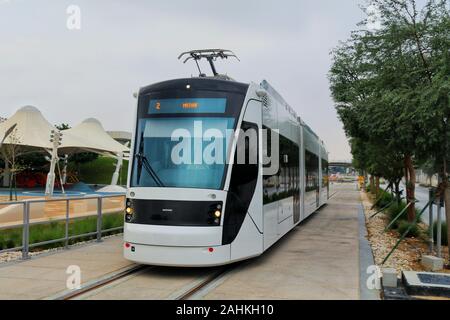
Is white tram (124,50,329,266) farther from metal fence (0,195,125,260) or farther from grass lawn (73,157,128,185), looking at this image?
grass lawn (73,157,128,185)

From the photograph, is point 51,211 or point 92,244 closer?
point 51,211

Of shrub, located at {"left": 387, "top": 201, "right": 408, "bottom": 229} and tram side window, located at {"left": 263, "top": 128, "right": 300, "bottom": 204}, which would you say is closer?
tram side window, located at {"left": 263, "top": 128, "right": 300, "bottom": 204}

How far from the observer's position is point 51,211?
1079cm

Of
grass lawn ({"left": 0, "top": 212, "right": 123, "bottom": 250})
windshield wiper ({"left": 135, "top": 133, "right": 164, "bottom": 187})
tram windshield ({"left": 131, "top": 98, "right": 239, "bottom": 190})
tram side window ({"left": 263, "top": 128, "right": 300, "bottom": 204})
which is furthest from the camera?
grass lawn ({"left": 0, "top": 212, "right": 123, "bottom": 250})

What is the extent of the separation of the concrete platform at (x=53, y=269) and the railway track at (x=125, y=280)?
276 mm

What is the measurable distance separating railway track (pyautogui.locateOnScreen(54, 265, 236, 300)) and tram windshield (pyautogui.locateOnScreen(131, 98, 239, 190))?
1564mm

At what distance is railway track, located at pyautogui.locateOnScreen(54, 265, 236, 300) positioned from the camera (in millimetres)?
6855

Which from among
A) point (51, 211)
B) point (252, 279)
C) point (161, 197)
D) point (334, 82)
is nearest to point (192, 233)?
point (161, 197)

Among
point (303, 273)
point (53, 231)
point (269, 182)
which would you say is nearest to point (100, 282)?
point (303, 273)

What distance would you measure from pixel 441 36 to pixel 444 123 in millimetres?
1684

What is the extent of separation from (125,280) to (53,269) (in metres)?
1.73

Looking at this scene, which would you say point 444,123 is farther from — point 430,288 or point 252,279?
point 252,279

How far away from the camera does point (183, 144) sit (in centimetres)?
816

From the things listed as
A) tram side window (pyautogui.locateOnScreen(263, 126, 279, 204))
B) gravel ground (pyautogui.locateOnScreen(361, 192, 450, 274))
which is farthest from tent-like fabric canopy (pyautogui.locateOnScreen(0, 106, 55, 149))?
tram side window (pyautogui.locateOnScreen(263, 126, 279, 204))
